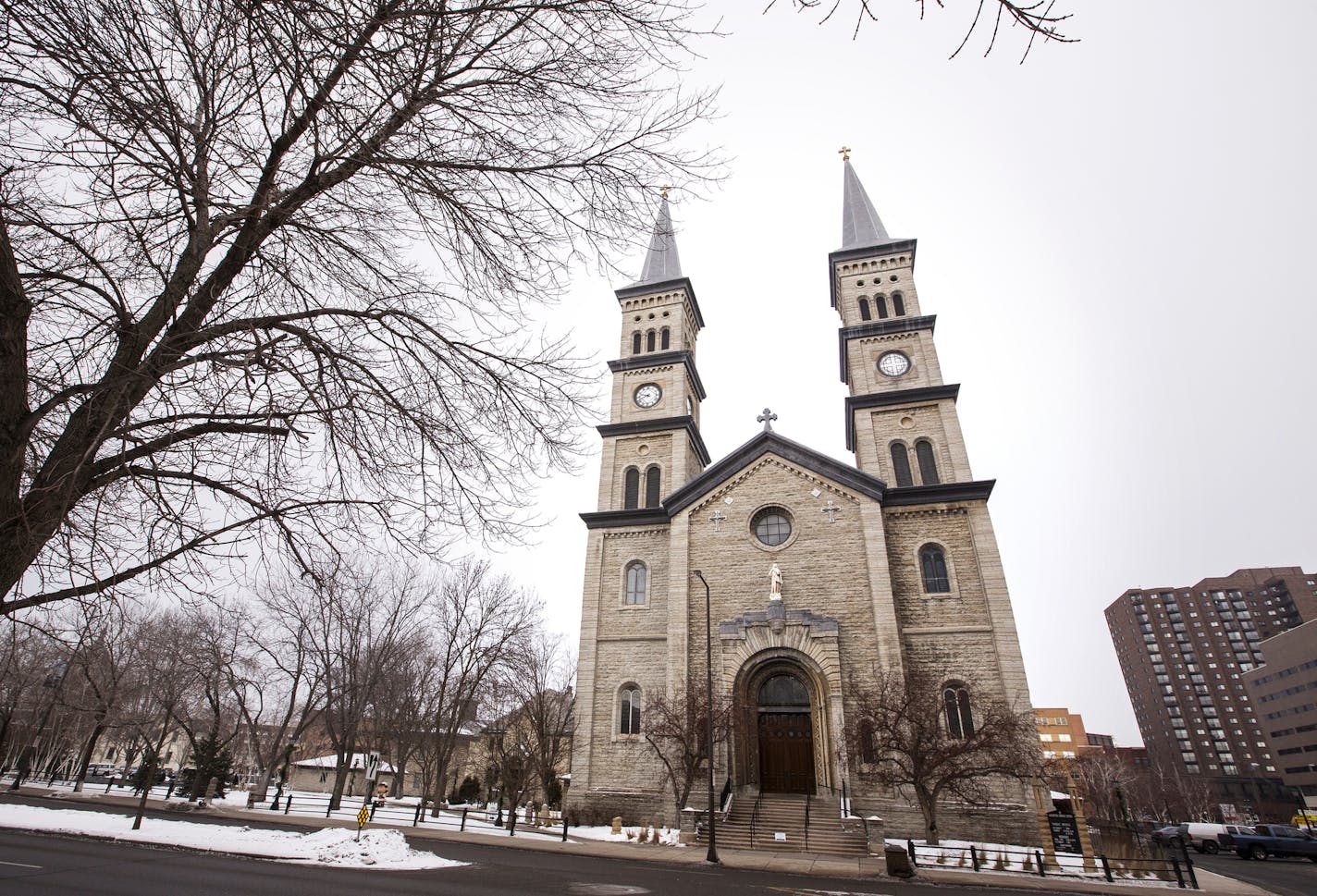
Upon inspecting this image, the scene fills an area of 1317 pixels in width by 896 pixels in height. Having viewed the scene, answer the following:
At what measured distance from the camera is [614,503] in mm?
31625

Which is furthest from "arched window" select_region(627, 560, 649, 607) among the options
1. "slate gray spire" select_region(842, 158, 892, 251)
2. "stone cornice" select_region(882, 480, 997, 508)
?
Result: "slate gray spire" select_region(842, 158, 892, 251)

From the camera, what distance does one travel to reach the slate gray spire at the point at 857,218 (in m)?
36.5

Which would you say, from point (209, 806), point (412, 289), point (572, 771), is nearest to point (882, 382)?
point (572, 771)

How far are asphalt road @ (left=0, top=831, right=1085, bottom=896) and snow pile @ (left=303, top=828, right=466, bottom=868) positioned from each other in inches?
26.7

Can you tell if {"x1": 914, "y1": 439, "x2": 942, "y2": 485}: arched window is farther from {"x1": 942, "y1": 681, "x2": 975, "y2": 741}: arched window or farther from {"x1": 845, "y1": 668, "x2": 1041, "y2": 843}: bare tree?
{"x1": 845, "y1": 668, "x2": 1041, "y2": 843}: bare tree

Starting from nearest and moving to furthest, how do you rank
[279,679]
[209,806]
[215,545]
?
1. [215,545]
2. [209,806]
3. [279,679]

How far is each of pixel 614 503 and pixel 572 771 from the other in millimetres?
11625

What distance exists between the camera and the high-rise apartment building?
4382 inches

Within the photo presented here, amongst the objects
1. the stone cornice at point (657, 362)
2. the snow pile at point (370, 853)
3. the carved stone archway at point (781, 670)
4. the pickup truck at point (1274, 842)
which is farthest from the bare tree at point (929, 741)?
the stone cornice at point (657, 362)

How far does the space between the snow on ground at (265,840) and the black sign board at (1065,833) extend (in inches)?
686

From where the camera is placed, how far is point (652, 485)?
32.3 m

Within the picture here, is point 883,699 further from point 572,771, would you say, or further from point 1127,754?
point 1127,754

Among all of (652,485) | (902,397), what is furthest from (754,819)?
(902,397)

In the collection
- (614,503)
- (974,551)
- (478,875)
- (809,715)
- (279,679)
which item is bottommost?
(478,875)
